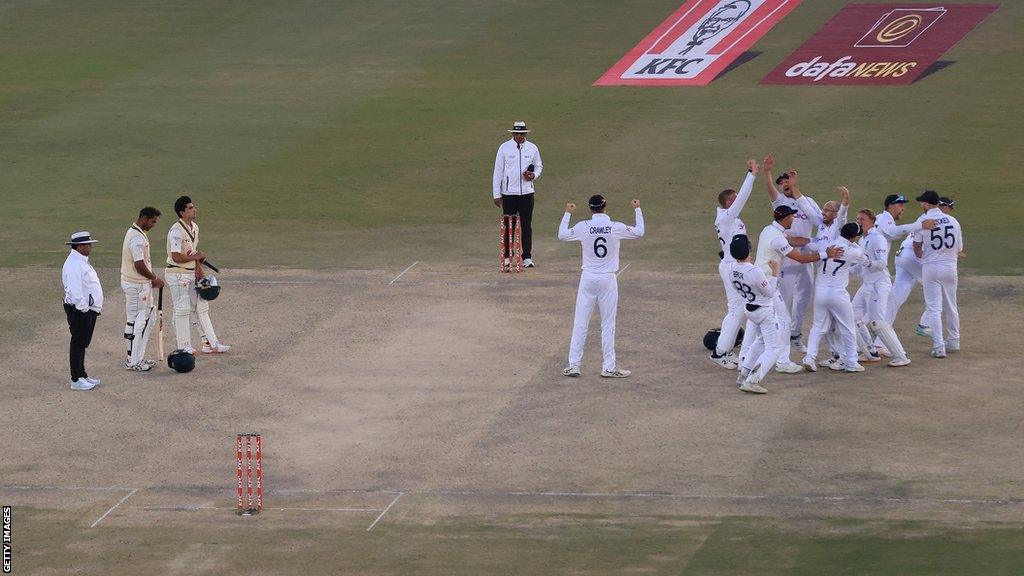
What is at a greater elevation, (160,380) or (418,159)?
(418,159)

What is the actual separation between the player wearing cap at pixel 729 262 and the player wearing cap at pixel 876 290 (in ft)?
4.75

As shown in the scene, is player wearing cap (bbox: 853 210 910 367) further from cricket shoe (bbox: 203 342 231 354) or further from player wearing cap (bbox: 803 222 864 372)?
cricket shoe (bbox: 203 342 231 354)

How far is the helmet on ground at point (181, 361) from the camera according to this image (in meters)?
19.4

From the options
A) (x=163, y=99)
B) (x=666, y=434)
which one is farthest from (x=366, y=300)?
(x=163, y=99)

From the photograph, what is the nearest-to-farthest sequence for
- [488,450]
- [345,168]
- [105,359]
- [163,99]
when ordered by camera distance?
[488,450]
[105,359]
[345,168]
[163,99]

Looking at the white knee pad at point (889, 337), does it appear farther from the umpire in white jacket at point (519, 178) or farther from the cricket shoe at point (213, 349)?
the cricket shoe at point (213, 349)

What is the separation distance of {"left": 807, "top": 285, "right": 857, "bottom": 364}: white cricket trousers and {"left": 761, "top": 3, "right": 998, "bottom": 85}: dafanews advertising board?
48.0ft

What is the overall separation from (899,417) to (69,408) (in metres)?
9.40

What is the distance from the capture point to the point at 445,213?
91.7ft

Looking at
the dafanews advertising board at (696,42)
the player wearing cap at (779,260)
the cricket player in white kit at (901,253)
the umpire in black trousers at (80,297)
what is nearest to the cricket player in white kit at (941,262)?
the cricket player in white kit at (901,253)

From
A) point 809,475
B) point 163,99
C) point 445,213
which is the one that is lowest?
point 809,475

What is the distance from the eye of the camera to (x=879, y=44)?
33.9 metres

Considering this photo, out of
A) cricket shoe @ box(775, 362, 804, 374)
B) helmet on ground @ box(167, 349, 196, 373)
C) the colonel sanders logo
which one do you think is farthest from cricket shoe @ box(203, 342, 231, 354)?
the colonel sanders logo

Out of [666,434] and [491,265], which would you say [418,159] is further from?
[666,434]
